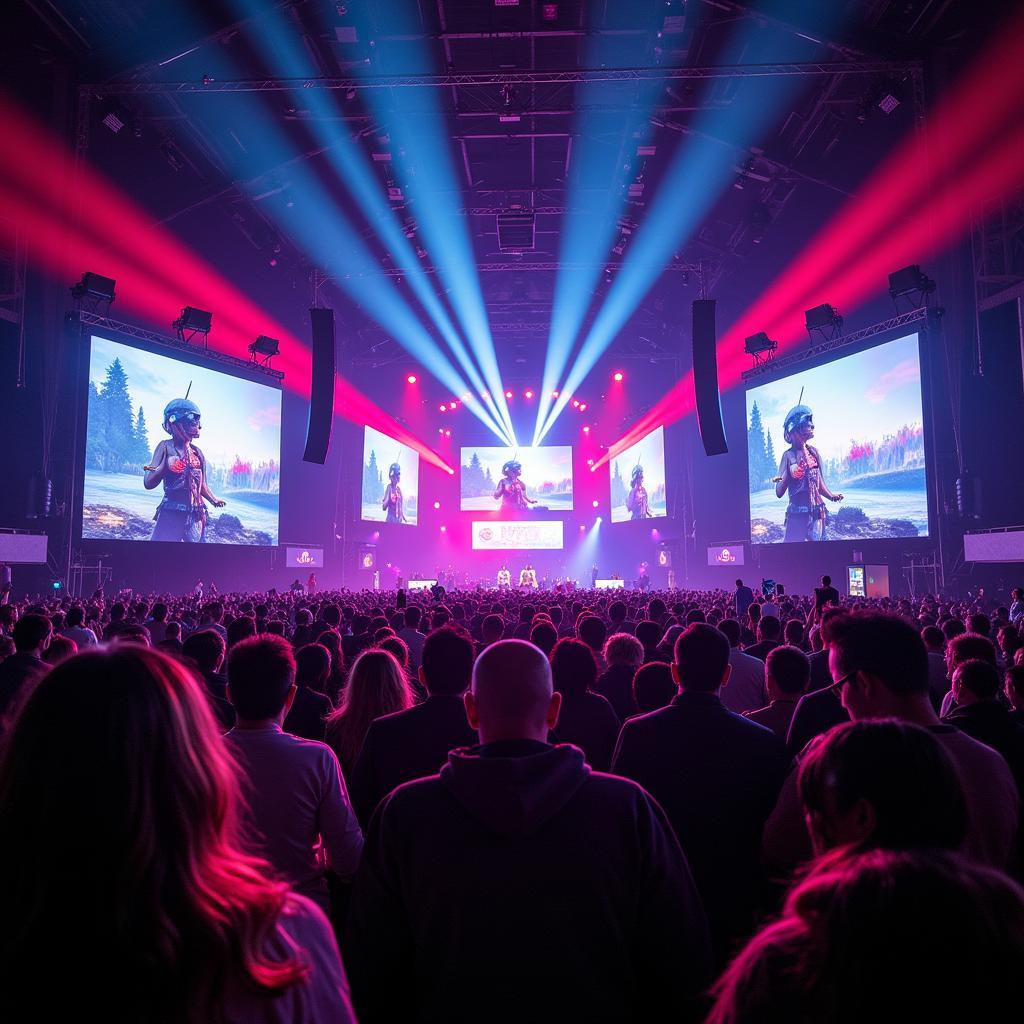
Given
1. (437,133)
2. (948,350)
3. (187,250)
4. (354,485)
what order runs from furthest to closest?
(354,485)
(187,250)
(437,133)
(948,350)

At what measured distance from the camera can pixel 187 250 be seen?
2223 cm

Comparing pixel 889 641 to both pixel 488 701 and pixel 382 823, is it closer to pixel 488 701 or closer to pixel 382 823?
pixel 488 701

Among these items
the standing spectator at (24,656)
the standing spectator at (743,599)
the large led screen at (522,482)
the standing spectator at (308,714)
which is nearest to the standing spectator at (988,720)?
the standing spectator at (308,714)

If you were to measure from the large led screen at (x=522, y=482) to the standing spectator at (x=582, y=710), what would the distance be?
3823 centimetres

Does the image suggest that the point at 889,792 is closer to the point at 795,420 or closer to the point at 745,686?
the point at 745,686

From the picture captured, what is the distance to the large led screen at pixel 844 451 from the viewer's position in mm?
18906

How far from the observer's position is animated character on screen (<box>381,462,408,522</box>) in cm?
3547

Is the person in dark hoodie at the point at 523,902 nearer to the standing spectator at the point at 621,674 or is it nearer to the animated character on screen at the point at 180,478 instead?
the standing spectator at the point at 621,674

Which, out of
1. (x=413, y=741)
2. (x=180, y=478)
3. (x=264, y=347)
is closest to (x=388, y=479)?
(x=264, y=347)

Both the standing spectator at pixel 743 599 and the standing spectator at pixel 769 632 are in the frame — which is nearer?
the standing spectator at pixel 769 632

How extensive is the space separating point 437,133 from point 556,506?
24.7 meters

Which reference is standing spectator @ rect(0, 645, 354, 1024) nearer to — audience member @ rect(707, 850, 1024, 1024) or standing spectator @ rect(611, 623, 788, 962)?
audience member @ rect(707, 850, 1024, 1024)

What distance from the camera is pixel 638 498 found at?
36.4m

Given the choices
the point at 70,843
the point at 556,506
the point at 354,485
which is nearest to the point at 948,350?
the point at 70,843
